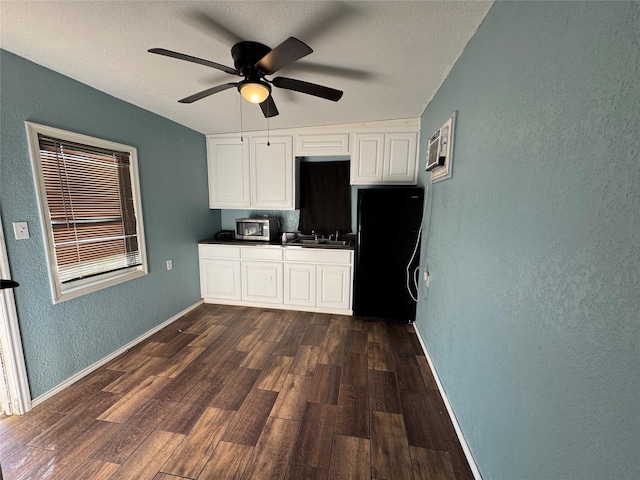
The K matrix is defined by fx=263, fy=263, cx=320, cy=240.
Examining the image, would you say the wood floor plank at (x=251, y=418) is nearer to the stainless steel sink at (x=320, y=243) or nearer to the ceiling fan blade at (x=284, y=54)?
the stainless steel sink at (x=320, y=243)

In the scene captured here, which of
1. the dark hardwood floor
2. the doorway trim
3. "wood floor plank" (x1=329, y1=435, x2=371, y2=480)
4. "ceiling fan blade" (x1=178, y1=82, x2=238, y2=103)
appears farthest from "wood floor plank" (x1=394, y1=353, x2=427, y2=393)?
the doorway trim

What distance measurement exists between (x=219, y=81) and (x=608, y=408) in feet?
8.75

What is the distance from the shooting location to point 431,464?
1428 mm

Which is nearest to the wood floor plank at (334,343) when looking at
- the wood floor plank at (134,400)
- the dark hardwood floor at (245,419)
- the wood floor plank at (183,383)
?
the dark hardwood floor at (245,419)

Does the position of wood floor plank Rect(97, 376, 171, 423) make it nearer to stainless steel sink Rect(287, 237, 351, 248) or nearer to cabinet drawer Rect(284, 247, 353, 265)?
cabinet drawer Rect(284, 247, 353, 265)

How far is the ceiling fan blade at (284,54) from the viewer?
1277 mm

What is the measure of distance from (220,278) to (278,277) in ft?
2.72

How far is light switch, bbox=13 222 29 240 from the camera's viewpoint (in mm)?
1701

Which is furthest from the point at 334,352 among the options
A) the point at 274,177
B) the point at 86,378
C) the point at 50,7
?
the point at 50,7

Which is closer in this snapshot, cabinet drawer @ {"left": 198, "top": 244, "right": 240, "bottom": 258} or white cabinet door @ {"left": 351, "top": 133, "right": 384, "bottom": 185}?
white cabinet door @ {"left": 351, "top": 133, "right": 384, "bottom": 185}

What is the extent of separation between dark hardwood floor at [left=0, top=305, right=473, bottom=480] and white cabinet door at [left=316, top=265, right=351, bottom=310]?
70 centimetres

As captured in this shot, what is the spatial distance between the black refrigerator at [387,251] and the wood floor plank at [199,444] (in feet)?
6.21

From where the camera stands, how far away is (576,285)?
750 millimetres

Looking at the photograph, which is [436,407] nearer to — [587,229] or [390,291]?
[390,291]
